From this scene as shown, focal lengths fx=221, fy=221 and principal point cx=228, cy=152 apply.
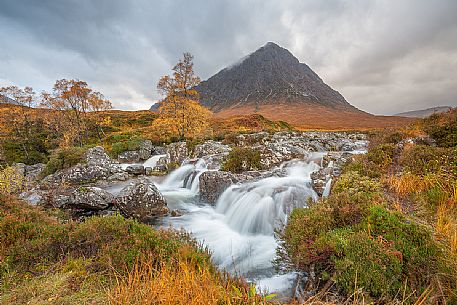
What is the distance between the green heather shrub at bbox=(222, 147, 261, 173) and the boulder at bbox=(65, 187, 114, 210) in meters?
6.87

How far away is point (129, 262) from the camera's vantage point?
13.0 ft

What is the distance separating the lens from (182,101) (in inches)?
930

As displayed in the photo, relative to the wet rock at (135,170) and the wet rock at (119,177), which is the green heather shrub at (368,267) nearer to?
the wet rock at (119,177)

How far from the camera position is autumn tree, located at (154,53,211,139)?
77.1 ft

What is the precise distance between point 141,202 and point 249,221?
188 inches

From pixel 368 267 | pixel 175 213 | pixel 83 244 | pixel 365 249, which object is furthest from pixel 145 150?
pixel 368 267

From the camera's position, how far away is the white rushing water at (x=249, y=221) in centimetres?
616

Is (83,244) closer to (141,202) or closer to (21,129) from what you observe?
(141,202)

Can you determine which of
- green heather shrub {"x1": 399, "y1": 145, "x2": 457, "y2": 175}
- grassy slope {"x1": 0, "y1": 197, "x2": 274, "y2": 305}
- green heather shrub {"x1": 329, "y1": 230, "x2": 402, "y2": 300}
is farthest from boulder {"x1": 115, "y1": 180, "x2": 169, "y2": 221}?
green heather shrub {"x1": 399, "y1": 145, "x2": 457, "y2": 175}

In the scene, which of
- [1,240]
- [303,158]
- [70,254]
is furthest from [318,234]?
[303,158]

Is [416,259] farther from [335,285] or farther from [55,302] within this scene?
[55,302]

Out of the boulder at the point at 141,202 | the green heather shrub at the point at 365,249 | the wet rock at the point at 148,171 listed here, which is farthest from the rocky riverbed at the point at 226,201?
the wet rock at the point at 148,171

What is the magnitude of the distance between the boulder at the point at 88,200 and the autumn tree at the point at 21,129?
825 inches

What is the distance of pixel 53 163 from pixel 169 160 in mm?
8635
